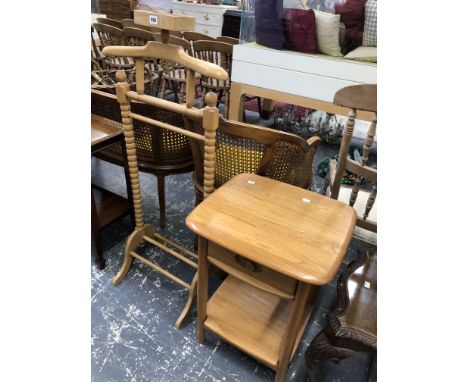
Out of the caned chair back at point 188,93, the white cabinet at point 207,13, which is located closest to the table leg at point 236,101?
→ the caned chair back at point 188,93

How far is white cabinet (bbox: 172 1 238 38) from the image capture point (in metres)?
4.62

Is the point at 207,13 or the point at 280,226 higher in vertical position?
the point at 207,13

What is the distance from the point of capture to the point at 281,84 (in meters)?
2.53

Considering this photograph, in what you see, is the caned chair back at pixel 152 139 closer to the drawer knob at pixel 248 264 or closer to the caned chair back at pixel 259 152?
the caned chair back at pixel 259 152

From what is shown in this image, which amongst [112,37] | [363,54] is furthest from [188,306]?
[112,37]

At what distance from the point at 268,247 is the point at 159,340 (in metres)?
0.76

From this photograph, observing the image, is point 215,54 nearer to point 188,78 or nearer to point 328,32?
point 328,32

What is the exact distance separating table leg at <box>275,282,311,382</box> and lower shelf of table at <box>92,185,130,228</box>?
3.27 ft

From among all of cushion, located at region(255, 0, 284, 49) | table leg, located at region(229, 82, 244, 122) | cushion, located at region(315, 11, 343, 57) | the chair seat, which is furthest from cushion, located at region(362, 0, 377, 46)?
the chair seat

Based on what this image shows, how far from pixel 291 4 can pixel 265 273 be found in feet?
7.84

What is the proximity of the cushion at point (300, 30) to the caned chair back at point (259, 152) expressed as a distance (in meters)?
1.55

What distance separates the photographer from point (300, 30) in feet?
7.84

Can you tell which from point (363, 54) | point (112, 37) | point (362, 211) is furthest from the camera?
point (112, 37)
